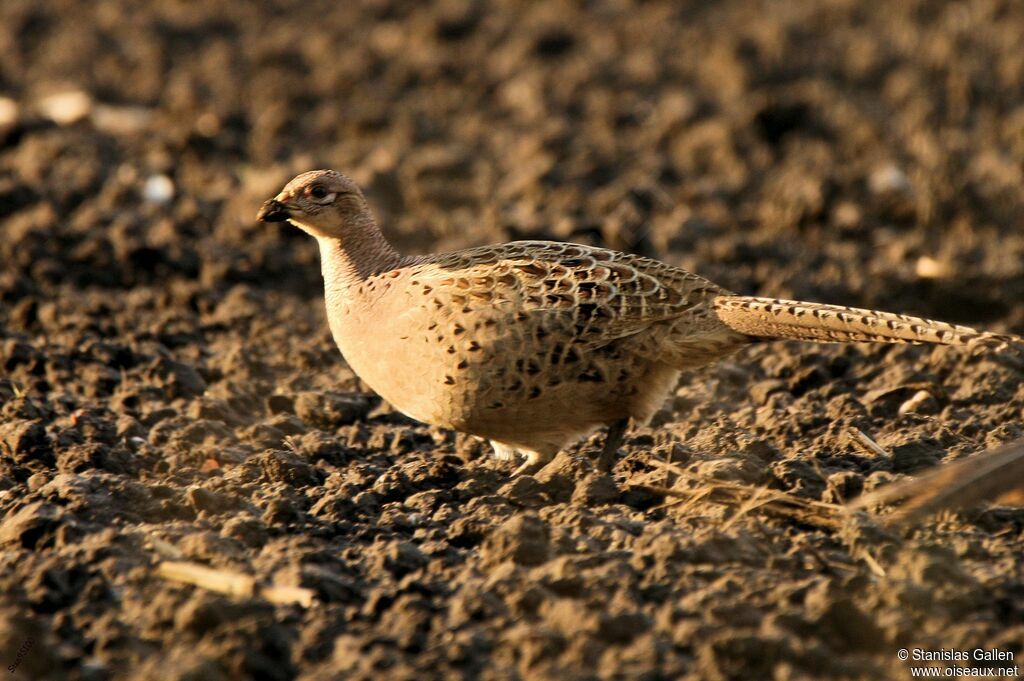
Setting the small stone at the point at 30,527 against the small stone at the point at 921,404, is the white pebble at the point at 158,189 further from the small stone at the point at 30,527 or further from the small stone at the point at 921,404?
the small stone at the point at 921,404

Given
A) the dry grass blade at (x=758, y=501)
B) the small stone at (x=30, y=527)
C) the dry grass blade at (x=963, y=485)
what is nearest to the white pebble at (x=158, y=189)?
the small stone at (x=30, y=527)

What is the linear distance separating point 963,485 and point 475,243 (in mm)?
5525

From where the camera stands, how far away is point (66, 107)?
1338cm

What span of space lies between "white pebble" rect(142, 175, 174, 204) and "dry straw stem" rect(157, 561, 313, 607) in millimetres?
6371

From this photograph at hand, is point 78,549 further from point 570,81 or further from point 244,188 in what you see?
point 570,81

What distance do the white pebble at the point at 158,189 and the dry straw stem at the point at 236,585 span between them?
6.37 metres

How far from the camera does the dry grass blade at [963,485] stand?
540 cm

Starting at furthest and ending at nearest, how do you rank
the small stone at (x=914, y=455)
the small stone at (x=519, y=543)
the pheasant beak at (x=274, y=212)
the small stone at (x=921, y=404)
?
the small stone at (x=921, y=404) → the pheasant beak at (x=274, y=212) → the small stone at (x=914, y=455) → the small stone at (x=519, y=543)

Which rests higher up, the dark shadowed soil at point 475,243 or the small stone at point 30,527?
the dark shadowed soil at point 475,243

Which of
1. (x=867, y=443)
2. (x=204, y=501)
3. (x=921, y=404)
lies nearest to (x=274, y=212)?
(x=204, y=501)

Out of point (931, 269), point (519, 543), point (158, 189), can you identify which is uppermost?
point (158, 189)

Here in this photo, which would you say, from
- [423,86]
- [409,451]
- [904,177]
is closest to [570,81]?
[423,86]

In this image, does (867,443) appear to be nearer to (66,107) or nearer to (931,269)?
(931,269)

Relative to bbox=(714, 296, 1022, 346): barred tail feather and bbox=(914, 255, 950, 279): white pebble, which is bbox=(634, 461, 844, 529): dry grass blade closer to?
bbox=(714, 296, 1022, 346): barred tail feather
